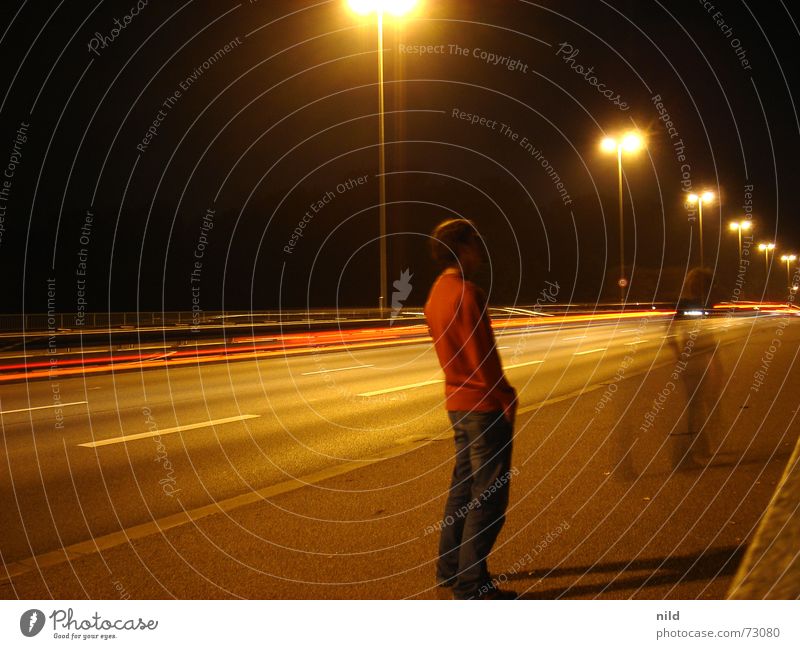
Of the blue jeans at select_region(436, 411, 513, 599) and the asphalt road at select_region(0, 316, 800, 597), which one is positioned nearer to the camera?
the blue jeans at select_region(436, 411, 513, 599)

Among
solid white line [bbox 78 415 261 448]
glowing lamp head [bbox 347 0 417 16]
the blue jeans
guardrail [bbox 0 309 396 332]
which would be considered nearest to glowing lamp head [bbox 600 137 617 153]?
guardrail [bbox 0 309 396 332]

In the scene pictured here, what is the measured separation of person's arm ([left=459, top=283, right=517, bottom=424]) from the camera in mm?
4223

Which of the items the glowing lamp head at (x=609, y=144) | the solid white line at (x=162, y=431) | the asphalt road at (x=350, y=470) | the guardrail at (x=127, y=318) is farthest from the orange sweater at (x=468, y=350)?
the glowing lamp head at (x=609, y=144)

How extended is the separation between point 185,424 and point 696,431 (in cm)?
639

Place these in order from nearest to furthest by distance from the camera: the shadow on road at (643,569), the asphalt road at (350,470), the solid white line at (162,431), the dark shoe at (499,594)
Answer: the dark shoe at (499,594) → the shadow on road at (643,569) → the asphalt road at (350,470) → the solid white line at (162,431)

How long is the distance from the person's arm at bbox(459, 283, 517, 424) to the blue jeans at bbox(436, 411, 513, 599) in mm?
147

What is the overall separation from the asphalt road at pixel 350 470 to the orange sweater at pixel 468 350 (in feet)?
3.60

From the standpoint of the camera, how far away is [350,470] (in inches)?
304

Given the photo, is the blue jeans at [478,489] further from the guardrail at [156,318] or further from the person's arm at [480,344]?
the guardrail at [156,318]

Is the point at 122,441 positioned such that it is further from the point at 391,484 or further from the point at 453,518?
the point at 453,518

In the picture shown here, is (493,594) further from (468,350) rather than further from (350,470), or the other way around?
(350,470)

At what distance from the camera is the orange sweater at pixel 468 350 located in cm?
423

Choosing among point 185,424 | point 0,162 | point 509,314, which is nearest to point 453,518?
point 185,424

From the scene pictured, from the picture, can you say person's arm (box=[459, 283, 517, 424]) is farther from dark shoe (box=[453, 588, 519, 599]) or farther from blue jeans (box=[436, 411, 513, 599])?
dark shoe (box=[453, 588, 519, 599])
